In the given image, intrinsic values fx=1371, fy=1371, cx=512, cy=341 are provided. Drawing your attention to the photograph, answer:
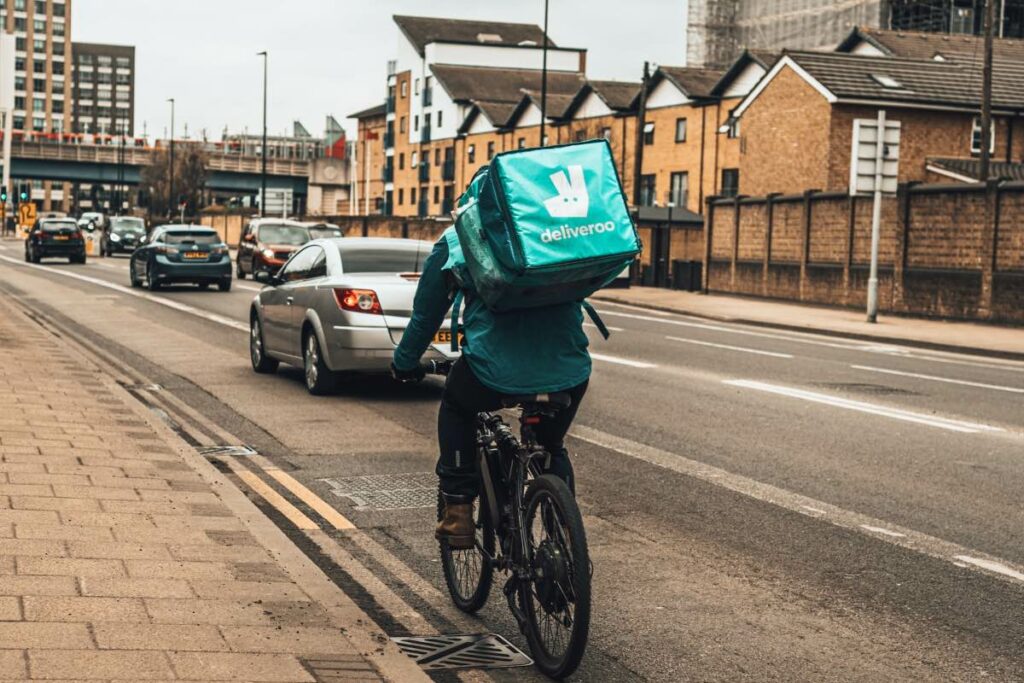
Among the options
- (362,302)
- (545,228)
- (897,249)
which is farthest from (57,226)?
(545,228)

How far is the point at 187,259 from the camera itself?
32.8 meters

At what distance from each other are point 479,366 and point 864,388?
1063cm

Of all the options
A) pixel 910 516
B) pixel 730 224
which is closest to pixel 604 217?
Result: pixel 910 516

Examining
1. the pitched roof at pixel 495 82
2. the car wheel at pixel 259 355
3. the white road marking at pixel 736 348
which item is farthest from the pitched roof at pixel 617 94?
the car wheel at pixel 259 355

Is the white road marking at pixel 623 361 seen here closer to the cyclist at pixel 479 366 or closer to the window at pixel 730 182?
the cyclist at pixel 479 366

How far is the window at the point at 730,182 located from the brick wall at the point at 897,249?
14.6 m

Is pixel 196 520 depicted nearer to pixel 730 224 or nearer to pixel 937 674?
pixel 937 674

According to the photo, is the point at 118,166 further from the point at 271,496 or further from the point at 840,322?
the point at 271,496

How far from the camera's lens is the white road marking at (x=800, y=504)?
6750mm

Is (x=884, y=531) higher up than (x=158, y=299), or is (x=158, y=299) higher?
(x=884, y=531)

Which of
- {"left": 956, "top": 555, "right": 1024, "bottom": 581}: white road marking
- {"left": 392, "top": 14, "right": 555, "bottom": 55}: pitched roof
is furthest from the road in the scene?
{"left": 392, "top": 14, "right": 555, "bottom": 55}: pitched roof

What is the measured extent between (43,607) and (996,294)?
1025 inches

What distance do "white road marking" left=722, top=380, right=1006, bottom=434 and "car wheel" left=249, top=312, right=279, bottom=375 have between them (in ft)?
16.4

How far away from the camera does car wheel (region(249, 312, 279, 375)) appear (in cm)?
1519
